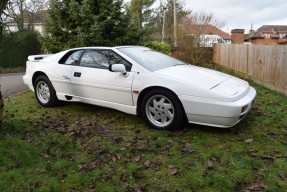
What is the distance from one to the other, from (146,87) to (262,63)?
19.7ft

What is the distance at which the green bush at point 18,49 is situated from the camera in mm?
19875

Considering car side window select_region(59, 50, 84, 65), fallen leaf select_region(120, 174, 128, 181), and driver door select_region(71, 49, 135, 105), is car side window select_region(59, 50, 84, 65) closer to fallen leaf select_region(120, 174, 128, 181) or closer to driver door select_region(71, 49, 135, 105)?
driver door select_region(71, 49, 135, 105)

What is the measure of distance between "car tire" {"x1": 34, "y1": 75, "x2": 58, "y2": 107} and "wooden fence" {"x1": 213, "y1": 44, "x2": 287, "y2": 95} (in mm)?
6036

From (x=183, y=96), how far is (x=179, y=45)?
44.2 feet

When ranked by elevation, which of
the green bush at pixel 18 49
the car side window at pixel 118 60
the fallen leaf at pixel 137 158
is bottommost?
the fallen leaf at pixel 137 158

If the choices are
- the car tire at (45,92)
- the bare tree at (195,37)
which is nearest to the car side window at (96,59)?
the car tire at (45,92)

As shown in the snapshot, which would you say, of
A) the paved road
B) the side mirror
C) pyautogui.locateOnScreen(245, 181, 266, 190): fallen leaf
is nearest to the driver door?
the side mirror

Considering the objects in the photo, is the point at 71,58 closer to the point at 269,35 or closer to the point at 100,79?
the point at 100,79

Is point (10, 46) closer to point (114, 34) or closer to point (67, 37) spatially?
point (67, 37)

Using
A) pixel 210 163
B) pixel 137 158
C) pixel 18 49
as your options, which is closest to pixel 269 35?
pixel 18 49

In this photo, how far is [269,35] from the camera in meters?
62.3

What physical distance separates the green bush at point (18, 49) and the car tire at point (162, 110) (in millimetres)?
17842

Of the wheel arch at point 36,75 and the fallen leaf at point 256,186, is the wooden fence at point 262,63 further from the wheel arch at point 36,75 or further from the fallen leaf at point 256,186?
the wheel arch at point 36,75

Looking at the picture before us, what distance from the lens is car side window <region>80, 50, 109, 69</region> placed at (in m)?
5.32
